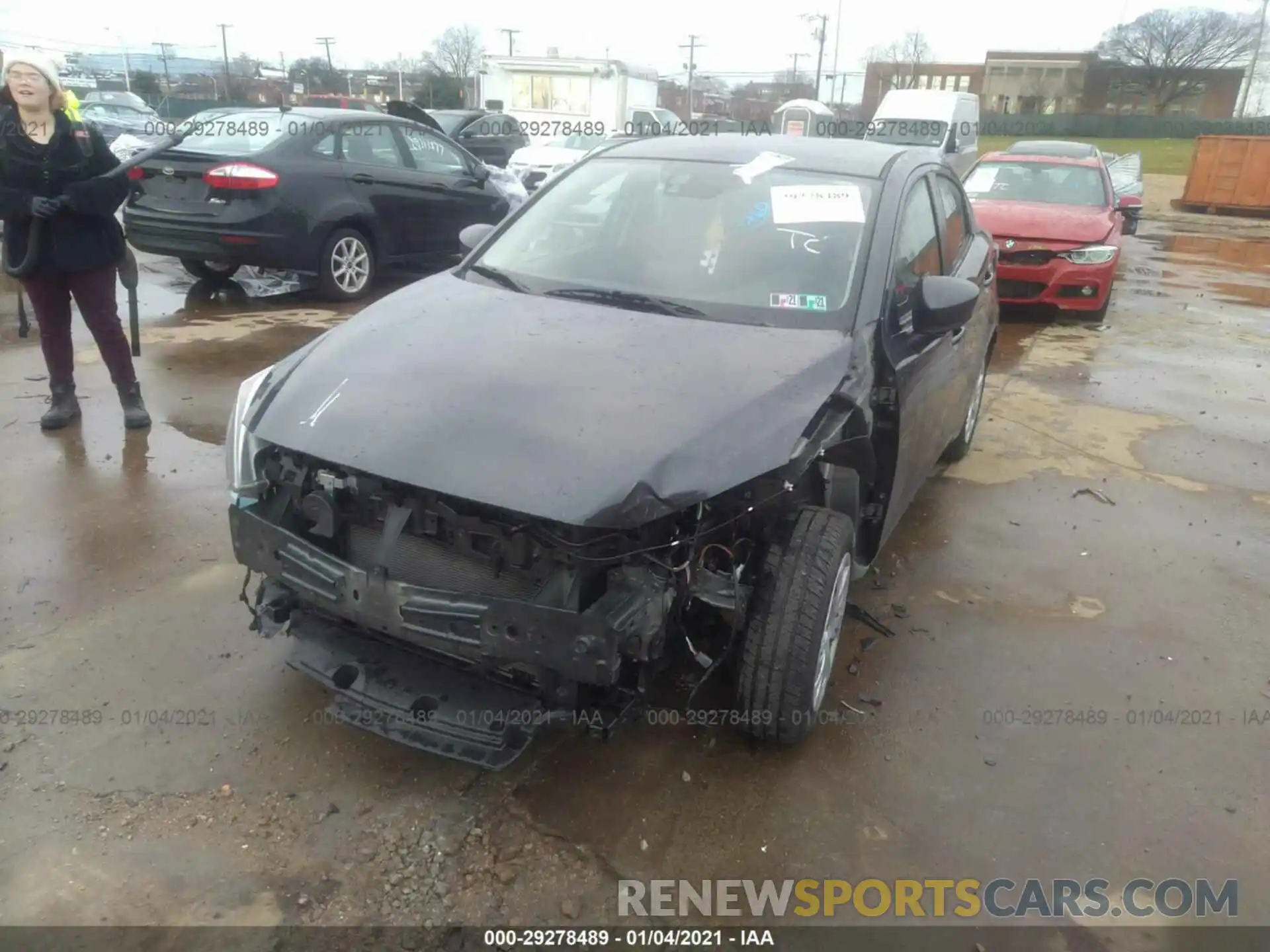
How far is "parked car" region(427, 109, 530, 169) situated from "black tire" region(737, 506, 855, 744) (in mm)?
14462

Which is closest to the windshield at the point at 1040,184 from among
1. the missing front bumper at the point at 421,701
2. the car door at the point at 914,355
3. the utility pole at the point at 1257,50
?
the car door at the point at 914,355

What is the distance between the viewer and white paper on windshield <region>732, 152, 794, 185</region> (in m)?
3.70

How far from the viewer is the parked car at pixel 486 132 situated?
16641 millimetres

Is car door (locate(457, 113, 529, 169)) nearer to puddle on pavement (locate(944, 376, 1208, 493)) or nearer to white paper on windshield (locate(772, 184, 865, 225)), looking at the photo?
puddle on pavement (locate(944, 376, 1208, 493))

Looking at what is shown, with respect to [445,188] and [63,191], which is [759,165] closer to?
[63,191]

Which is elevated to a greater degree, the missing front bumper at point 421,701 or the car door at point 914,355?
the car door at point 914,355

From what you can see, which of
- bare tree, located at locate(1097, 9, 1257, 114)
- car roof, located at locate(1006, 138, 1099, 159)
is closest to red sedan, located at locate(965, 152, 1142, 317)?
car roof, located at locate(1006, 138, 1099, 159)

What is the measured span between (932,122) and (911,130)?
1.56 ft

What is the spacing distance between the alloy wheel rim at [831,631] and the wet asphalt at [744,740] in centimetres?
17

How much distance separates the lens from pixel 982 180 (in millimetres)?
10570

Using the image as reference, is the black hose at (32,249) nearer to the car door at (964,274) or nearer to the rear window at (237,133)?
the rear window at (237,133)

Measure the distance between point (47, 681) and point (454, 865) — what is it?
5.24 ft

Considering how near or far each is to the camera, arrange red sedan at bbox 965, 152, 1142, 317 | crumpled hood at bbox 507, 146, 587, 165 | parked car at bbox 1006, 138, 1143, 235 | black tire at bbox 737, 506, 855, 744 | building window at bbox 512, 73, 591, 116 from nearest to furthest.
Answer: black tire at bbox 737, 506, 855, 744, red sedan at bbox 965, 152, 1142, 317, parked car at bbox 1006, 138, 1143, 235, crumpled hood at bbox 507, 146, 587, 165, building window at bbox 512, 73, 591, 116
